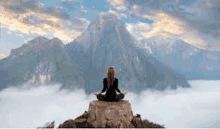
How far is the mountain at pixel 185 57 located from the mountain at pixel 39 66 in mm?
47370

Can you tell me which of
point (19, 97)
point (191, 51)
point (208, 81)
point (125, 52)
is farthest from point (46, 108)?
point (191, 51)

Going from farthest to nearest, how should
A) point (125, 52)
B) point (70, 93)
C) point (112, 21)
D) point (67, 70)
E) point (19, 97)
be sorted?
point (112, 21)
point (125, 52)
point (67, 70)
point (70, 93)
point (19, 97)

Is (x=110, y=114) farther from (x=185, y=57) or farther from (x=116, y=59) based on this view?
(x=185, y=57)

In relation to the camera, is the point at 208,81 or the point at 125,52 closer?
the point at 125,52

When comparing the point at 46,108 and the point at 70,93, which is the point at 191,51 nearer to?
the point at 70,93

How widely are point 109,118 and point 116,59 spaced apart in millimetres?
59263

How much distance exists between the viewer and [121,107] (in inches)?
288

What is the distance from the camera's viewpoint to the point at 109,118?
7.24 m

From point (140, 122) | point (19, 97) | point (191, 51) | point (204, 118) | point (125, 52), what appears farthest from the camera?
point (191, 51)

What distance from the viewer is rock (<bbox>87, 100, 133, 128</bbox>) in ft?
23.7

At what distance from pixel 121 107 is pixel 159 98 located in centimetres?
7079

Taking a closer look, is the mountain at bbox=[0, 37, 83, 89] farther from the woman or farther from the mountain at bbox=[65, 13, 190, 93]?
the woman

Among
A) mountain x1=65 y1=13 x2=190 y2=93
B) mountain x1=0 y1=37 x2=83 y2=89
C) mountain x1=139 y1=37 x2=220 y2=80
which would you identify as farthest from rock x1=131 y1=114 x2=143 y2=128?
mountain x1=139 y1=37 x2=220 y2=80

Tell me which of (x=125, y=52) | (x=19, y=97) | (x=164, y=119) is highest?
(x=125, y=52)
